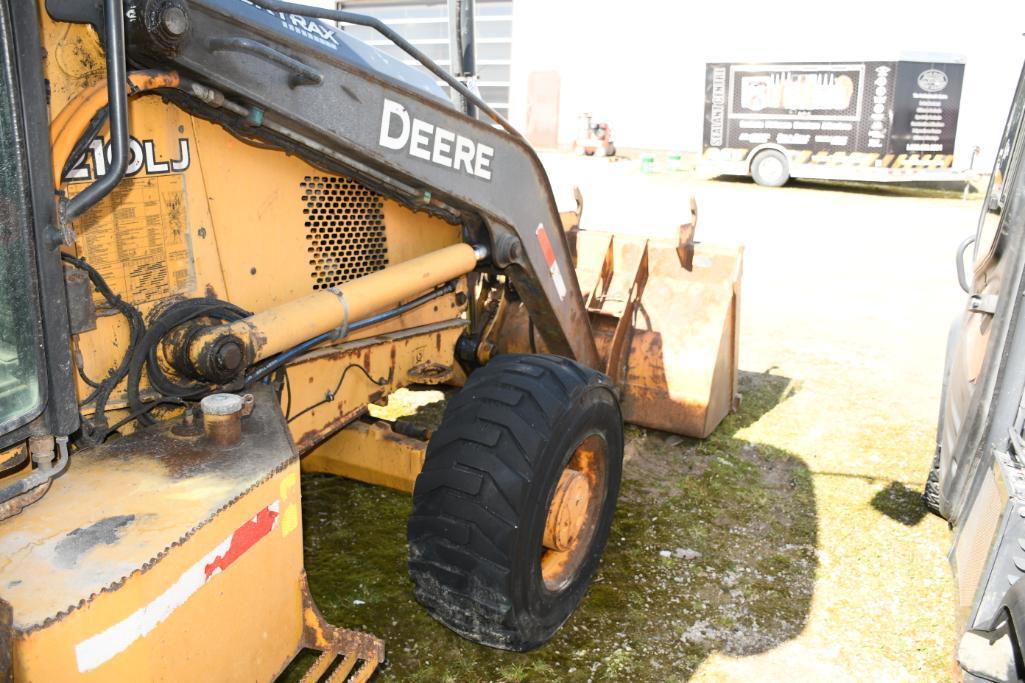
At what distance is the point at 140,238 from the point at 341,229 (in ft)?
2.69

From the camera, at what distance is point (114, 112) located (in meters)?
1.78

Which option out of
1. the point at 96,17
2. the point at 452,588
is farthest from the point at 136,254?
the point at 452,588

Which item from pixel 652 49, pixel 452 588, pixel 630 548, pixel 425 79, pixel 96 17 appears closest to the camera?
pixel 96 17

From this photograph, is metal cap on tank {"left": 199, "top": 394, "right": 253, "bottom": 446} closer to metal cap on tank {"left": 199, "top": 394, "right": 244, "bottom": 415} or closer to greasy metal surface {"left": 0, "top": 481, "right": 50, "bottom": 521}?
metal cap on tank {"left": 199, "top": 394, "right": 244, "bottom": 415}

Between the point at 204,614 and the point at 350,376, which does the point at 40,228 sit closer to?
the point at 204,614

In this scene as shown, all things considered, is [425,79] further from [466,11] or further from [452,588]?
[452,588]

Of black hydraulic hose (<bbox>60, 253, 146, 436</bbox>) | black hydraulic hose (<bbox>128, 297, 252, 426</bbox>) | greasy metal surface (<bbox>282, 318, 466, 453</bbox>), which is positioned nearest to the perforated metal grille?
greasy metal surface (<bbox>282, 318, 466, 453</bbox>)

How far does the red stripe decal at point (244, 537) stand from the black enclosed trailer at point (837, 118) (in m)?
16.8

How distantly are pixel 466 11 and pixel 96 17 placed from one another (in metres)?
2.57

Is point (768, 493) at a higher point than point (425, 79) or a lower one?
lower

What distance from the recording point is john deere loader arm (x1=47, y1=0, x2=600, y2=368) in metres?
2.12

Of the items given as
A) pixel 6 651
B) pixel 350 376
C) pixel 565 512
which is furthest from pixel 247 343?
pixel 565 512

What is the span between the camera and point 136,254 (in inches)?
90.0

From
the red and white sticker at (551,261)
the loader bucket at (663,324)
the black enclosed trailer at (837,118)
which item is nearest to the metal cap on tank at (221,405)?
the red and white sticker at (551,261)
